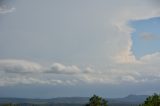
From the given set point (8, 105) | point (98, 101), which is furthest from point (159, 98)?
point (8, 105)

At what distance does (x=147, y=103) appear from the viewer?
9775 cm

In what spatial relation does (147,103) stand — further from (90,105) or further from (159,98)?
(90,105)

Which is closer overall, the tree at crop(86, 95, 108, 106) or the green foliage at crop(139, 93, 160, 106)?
the green foliage at crop(139, 93, 160, 106)

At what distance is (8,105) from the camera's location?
165625mm

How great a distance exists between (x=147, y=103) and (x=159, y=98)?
4690mm

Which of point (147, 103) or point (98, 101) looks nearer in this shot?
point (147, 103)

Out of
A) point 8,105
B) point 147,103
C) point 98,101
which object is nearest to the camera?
point 147,103

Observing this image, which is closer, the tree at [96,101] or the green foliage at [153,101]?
the green foliage at [153,101]

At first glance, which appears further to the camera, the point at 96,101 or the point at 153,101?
the point at 96,101

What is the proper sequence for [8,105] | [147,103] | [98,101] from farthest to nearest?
[8,105] → [98,101] → [147,103]

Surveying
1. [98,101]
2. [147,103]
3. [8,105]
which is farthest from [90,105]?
[8,105]

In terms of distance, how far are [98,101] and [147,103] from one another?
915 inches

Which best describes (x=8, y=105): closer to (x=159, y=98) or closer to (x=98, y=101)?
(x=98, y=101)

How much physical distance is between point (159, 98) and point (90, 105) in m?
26.1
